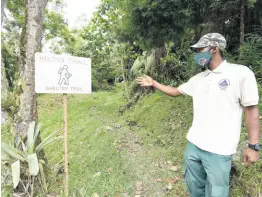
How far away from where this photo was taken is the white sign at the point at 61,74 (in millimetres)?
2428

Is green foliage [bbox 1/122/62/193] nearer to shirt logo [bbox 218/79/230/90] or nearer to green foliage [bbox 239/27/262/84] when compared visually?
shirt logo [bbox 218/79/230/90]

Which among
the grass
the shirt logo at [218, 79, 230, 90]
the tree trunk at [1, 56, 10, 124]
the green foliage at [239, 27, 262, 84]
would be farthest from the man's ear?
the tree trunk at [1, 56, 10, 124]

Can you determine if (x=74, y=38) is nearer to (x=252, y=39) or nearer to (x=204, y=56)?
(x=252, y=39)

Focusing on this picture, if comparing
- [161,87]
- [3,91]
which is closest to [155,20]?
[161,87]

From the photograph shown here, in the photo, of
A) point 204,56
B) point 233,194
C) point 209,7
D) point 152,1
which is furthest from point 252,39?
point 233,194

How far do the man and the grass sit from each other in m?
0.59

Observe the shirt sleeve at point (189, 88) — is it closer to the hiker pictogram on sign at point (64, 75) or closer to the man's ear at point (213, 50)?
the man's ear at point (213, 50)

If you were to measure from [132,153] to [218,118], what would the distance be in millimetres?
2026

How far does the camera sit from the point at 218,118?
1854 mm

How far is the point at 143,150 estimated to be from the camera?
376cm

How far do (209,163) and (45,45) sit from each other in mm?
13542

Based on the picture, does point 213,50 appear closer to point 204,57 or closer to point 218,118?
point 204,57

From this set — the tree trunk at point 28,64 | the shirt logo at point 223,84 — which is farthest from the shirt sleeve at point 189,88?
the tree trunk at point 28,64

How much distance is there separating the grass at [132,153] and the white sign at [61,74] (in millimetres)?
1068
